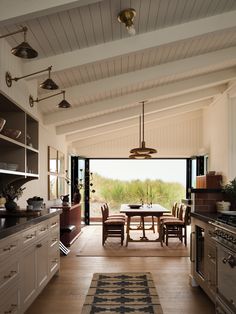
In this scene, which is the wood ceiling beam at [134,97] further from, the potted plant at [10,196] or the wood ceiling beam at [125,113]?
the potted plant at [10,196]

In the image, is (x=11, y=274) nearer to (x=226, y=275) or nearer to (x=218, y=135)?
(x=226, y=275)

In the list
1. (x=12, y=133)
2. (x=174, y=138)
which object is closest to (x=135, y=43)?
(x=12, y=133)

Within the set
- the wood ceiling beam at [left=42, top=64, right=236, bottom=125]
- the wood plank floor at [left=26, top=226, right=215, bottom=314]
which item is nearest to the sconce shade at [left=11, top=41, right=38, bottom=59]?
the wood plank floor at [left=26, top=226, right=215, bottom=314]

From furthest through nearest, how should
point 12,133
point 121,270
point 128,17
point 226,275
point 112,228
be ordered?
point 112,228 → point 121,270 → point 12,133 → point 128,17 → point 226,275

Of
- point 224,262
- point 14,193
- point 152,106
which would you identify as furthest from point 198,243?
point 152,106


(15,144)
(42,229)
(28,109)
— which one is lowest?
(42,229)

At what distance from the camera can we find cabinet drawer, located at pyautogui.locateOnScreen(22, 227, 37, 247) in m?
3.24

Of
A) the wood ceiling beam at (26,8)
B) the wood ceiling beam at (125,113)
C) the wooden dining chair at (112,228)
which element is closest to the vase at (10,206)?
the wood ceiling beam at (26,8)

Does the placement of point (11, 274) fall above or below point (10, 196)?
below

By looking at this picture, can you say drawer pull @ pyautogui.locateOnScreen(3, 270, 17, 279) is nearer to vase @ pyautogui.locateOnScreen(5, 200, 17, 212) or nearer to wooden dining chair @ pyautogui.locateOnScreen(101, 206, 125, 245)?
vase @ pyautogui.locateOnScreen(5, 200, 17, 212)

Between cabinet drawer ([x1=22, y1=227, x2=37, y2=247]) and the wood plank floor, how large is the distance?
76 centimetres

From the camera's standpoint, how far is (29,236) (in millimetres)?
3414

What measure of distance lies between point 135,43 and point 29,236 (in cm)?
250

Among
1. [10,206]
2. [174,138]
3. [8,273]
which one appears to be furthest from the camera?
[174,138]
